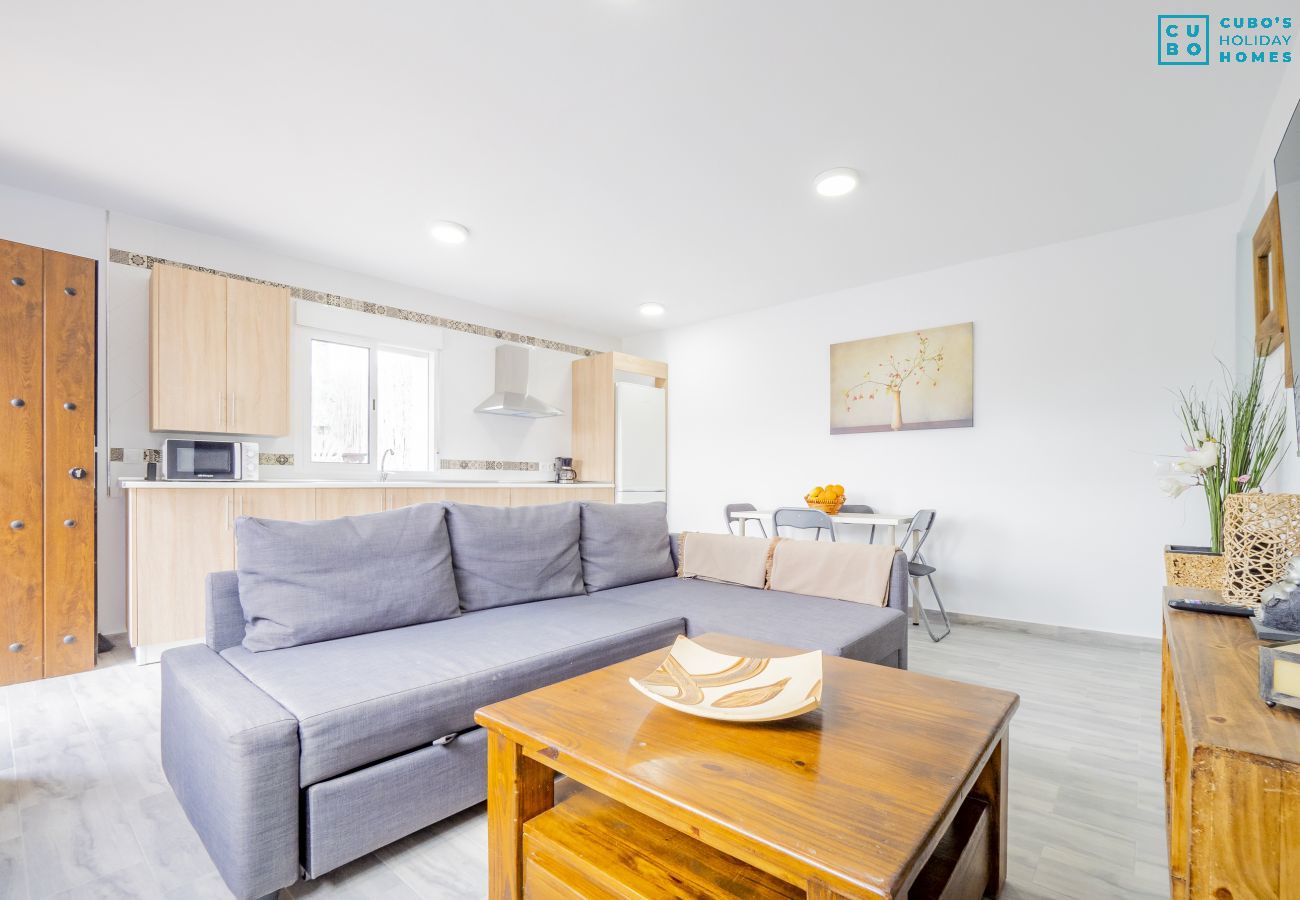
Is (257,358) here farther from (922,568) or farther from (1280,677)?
(1280,677)

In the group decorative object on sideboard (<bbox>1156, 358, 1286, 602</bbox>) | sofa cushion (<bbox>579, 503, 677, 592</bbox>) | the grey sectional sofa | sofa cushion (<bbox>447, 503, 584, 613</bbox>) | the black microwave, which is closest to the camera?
the grey sectional sofa

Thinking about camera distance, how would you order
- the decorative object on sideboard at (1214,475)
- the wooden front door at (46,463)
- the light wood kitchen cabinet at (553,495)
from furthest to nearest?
the light wood kitchen cabinet at (553,495) → the wooden front door at (46,463) → the decorative object on sideboard at (1214,475)

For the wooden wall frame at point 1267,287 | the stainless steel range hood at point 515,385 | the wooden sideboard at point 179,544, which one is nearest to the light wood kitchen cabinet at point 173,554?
the wooden sideboard at point 179,544

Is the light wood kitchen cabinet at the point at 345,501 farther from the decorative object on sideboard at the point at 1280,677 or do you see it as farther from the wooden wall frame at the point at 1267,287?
the wooden wall frame at the point at 1267,287

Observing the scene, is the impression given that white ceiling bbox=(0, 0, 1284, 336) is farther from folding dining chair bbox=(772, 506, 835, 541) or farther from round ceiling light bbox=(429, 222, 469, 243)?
folding dining chair bbox=(772, 506, 835, 541)

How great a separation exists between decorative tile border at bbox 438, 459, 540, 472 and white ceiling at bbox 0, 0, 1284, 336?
184 centimetres

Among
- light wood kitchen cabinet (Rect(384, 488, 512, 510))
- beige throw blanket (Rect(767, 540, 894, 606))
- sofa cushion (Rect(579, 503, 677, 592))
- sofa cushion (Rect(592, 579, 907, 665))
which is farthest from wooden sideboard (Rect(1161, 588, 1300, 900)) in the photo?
light wood kitchen cabinet (Rect(384, 488, 512, 510))

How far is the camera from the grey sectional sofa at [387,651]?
4.28 ft

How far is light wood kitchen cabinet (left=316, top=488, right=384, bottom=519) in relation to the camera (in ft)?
12.1

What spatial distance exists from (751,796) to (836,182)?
2.97 m

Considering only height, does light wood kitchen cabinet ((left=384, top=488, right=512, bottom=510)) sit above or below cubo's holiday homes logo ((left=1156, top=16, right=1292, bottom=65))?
below

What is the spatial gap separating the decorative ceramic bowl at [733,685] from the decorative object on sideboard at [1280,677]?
0.67 meters

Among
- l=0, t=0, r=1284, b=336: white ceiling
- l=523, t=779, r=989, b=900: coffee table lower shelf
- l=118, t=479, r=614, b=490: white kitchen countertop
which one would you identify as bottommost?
l=523, t=779, r=989, b=900: coffee table lower shelf

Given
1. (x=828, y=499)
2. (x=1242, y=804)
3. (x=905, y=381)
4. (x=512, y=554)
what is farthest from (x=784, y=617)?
(x=905, y=381)
